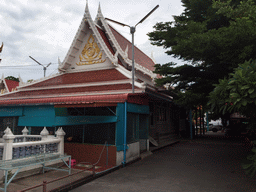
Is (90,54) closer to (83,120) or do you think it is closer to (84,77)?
(84,77)

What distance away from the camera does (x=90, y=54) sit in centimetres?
1340

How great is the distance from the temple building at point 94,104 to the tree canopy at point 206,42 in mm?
2070

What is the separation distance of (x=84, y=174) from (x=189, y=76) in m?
6.94

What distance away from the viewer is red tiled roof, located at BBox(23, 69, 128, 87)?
11966 millimetres

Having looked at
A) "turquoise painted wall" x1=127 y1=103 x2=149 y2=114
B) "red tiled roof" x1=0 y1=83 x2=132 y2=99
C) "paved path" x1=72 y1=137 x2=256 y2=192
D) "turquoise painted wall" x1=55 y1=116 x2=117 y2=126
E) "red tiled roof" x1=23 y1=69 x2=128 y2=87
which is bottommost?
"paved path" x1=72 y1=137 x2=256 y2=192

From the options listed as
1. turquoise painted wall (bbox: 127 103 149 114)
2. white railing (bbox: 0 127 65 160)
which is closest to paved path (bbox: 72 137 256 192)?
white railing (bbox: 0 127 65 160)

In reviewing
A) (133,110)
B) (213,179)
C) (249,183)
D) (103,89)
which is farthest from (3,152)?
(249,183)

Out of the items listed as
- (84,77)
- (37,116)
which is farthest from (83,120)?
(84,77)

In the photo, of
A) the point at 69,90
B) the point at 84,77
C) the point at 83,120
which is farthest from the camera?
the point at 84,77

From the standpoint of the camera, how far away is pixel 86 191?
5.75 m

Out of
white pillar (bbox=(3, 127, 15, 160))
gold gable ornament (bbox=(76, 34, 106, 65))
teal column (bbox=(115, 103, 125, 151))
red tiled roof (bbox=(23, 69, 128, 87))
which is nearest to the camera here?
white pillar (bbox=(3, 127, 15, 160))

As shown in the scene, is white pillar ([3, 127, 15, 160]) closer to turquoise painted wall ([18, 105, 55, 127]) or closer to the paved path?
the paved path

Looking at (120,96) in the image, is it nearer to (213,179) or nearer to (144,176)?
(144,176)

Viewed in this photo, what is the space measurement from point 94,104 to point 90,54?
6.42 m
